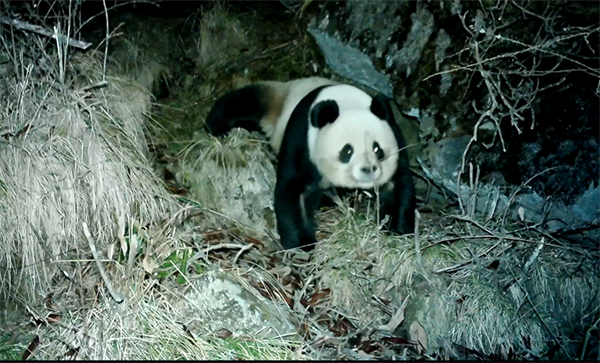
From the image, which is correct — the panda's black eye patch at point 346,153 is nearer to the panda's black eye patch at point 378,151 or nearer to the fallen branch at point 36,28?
the panda's black eye patch at point 378,151

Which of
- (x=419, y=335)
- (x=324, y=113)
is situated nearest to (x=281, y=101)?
(x=324, y=113)

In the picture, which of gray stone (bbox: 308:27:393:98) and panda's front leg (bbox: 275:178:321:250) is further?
gray stone (bbox: 308:27:393:98)

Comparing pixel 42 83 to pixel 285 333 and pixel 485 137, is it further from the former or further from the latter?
pixel 485 137

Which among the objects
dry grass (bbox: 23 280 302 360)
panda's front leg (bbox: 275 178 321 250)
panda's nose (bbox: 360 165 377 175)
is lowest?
dry grass (bbox: 23 280 302 360)

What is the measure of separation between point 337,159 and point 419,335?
57.5 inches

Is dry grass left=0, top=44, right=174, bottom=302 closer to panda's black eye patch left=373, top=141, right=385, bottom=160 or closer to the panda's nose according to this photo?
the panda's nose

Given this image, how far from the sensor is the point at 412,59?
6320 mm

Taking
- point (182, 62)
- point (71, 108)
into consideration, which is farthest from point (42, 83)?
point (182, 62)

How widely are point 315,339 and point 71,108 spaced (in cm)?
243

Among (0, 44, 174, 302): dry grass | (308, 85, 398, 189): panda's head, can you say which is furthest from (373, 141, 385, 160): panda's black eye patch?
(0, 44, 174, 302): dry grass

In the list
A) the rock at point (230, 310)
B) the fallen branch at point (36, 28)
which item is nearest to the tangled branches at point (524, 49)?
the rock at point (230, 310)

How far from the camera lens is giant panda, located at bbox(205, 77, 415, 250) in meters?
5.68

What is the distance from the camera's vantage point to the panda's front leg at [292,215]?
5867mm

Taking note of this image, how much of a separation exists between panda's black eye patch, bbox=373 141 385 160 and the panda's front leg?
59 cm
